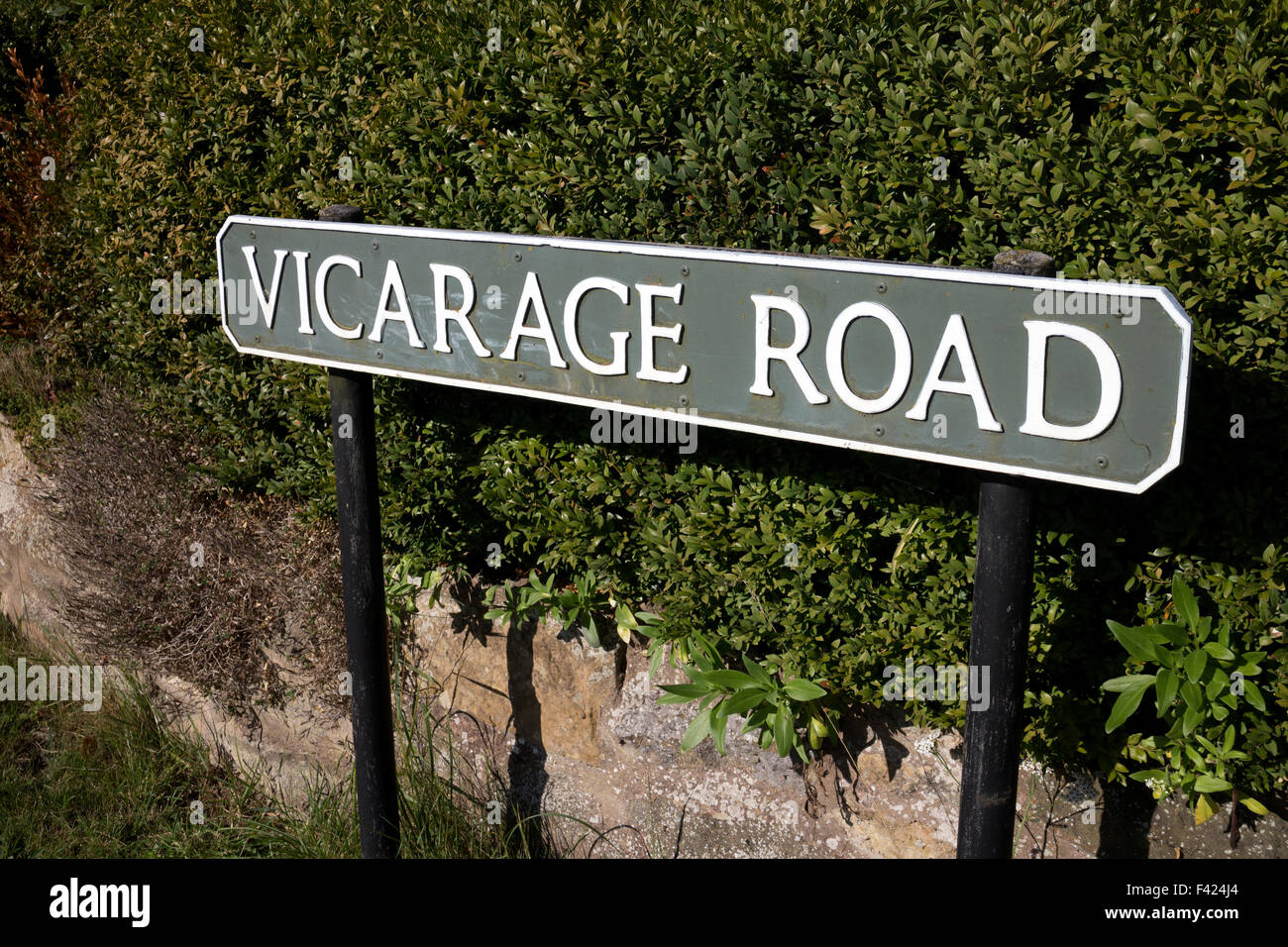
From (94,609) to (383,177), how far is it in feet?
8.14

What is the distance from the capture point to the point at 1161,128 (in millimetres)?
2262

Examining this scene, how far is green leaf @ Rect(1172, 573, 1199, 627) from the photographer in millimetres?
2420

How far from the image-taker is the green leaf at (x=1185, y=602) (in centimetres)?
242

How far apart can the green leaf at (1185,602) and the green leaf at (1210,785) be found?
0.39m

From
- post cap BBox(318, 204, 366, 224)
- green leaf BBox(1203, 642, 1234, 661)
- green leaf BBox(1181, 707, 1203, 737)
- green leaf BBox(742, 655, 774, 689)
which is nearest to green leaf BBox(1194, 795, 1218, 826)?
green leaf BBox(1181, 707, 1203, 737)

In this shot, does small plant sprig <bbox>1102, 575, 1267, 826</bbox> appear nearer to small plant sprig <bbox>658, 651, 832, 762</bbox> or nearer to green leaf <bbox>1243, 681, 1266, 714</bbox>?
green leaf <bbox>1243, 681, 1266, 714</bbox>

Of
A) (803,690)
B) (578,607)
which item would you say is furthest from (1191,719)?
(578,607)

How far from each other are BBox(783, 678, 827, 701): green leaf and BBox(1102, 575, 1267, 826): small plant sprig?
73cm

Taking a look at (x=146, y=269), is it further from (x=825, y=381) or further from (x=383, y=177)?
(x=825, y=381)

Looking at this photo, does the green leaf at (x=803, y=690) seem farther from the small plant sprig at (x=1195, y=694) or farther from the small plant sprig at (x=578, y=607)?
the small plant sprig at (x=1195, y=694)

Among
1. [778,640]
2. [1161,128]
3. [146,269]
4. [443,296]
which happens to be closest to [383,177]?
[443,296]

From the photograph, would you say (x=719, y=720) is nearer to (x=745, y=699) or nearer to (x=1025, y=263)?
(x=745, y=699)

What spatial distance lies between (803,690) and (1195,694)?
3.17 ft

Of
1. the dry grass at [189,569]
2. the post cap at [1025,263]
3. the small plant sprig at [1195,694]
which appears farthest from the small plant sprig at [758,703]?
the dry grass at [189,569]
